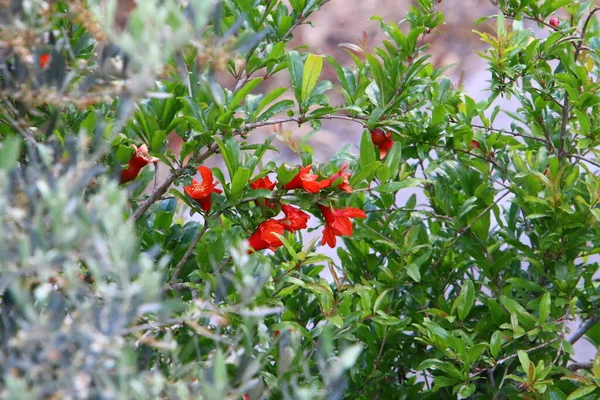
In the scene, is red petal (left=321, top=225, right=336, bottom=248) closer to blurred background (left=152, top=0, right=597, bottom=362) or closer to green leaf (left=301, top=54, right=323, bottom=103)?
green leaf (left=301, top=54, right=323, bottom=103)

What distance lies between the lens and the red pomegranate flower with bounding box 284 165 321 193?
1.04 m

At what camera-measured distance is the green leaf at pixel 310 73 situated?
1.09m

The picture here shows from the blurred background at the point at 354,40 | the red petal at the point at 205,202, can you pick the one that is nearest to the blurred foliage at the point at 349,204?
the red petal at the point at 205,202

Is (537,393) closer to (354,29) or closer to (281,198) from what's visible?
(281,198)

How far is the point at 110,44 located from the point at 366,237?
0.80 meters

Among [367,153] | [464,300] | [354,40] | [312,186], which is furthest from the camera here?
[354,40]

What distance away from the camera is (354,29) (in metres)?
4.02

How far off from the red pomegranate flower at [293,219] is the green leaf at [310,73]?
168mm

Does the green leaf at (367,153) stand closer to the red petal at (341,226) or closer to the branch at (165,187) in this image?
the red petal at (341,226)

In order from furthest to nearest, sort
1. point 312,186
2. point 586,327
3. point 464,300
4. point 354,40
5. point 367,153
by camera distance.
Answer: point 354,40, point 586,327, point 464,300, point 367,153, point 312,186

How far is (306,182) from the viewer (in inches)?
41.1

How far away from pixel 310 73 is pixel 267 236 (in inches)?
9.6

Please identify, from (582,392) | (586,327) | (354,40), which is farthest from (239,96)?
(354,40)

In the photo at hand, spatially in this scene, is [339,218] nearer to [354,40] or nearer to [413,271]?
[413,271]
